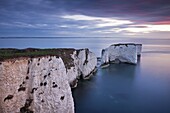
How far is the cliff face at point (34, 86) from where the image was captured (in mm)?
12758

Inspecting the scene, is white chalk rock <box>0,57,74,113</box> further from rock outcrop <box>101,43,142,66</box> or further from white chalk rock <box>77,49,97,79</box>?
rock outcrop <box>101,43,142,66</box>

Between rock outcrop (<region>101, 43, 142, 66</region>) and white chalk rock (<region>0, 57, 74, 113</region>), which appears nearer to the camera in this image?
white chalk rock (<region>0, 57, 74, 113</region>)

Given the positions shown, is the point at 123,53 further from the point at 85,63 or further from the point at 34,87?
the point at 34,87

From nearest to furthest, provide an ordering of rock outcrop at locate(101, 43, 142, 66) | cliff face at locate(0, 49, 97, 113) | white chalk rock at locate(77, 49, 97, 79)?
cliff face at locate(0, 49, 97, 113), white chalk rock at locate(77, 49, 97, 79), rock outcrop at locate(101, 43, 142, 66)

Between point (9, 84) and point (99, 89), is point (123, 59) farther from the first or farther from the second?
point (9, 84)

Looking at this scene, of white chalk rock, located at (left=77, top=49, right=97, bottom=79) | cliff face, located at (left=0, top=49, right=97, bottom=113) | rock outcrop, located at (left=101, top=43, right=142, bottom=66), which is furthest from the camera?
rock outcrop, located at (left=101, top=43, right=142, bottom=66)

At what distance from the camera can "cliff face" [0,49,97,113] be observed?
12758mm

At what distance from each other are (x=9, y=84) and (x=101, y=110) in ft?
34.6

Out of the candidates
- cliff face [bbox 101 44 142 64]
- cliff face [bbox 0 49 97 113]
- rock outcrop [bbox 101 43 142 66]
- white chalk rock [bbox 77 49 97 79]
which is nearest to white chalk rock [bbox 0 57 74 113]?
cliff face [bbox 0 49 97 113]

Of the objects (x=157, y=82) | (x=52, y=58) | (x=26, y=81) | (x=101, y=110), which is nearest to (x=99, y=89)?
(x=101, y=110)

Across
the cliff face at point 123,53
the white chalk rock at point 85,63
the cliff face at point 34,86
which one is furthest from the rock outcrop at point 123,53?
the cliff face at point 34,86

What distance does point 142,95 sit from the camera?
25.2 meters

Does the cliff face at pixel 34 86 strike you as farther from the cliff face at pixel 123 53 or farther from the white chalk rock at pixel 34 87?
the cliff face at pixel 123 53

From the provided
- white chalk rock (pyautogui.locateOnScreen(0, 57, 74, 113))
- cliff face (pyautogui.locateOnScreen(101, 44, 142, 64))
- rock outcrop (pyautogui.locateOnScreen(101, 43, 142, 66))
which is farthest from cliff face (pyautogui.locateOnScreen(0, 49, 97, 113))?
cliff face (pyautogui.locateOnScreen(101, 44, 142, 64))
